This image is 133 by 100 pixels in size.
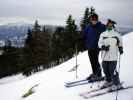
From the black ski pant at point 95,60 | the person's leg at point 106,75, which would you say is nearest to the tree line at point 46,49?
the black ski pant at point 95,60

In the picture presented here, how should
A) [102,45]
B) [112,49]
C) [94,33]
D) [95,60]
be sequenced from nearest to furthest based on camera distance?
[112,49]
[102,45]
[94,33]
[95,60]

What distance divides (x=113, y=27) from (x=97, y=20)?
1126 mm

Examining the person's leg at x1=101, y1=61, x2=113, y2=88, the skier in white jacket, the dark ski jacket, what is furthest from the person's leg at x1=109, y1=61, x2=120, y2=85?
the dark ski jacket

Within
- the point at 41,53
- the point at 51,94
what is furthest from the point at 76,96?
the point at 41,53

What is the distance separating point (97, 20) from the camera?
11922 mm

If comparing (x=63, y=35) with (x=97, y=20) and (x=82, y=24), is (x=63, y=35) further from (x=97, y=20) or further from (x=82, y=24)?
(x=97, y=20)

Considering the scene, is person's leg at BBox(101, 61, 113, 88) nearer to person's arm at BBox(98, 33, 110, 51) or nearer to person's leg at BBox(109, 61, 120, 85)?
person's leg at BBox(109, 61, 120, 85)

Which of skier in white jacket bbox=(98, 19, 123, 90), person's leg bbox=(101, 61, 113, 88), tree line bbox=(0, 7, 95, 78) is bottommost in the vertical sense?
tree line bbox=(0, 7, 95, 78)

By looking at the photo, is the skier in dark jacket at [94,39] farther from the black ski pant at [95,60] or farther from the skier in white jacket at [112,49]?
the skier in white jacket at [112,49]

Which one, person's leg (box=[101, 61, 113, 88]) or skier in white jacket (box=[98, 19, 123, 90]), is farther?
person's leg (box=[101, 61, 113, 88])

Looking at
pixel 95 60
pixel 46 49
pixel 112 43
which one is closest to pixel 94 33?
pixel 95 60

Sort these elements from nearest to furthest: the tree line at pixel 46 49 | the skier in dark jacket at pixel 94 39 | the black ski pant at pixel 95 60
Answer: the skier in dark jacket at pixel 94 39 < the black ski pant at pixel 95 60 < the tree line at pixel 46 49

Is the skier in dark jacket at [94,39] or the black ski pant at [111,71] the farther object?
the skier in dark jacket at [94,39]

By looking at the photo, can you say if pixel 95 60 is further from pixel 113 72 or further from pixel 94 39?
pixel 113 72
